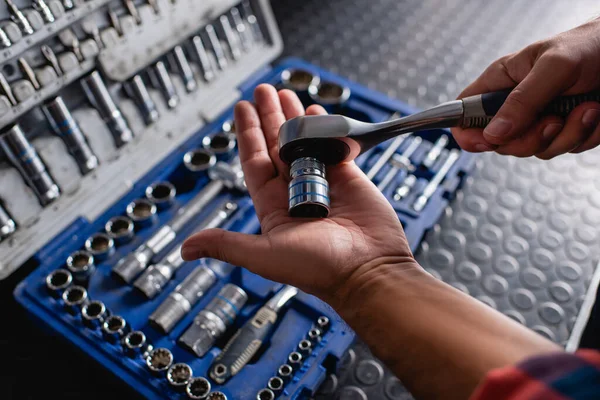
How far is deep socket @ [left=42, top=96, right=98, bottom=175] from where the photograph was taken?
3.03 feet

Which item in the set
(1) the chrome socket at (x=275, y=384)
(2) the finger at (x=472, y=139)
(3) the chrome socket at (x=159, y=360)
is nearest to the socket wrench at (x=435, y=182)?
(2) the finger at (x=472, y=139)

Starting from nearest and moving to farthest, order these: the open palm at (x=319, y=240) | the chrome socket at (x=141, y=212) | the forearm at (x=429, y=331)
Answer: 1. the forearm at (x=429, y=331)
2. the open palm at (x=319, y=240)
3. the chrome socket at (x=141, y=212)

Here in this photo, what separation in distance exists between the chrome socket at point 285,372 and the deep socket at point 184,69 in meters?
0.65

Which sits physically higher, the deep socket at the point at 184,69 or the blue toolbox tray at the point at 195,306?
the deep socket at the point at 184,69

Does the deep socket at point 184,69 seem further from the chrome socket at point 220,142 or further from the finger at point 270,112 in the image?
the finger at point 270,112

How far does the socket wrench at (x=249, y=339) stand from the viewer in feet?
2.74

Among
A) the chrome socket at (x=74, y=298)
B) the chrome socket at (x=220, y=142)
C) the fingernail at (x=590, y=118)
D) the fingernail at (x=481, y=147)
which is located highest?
the fingernail at (x=590, y=118)

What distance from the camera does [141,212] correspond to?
1.05 m

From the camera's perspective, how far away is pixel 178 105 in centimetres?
116

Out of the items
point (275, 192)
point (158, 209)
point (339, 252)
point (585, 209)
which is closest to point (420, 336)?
point (339, 252)

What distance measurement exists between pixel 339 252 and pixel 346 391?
0.35 meters

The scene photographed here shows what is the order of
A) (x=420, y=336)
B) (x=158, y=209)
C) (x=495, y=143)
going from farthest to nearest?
(x=158, y=209) < (x=495, y=143) < (x=420, y=336)

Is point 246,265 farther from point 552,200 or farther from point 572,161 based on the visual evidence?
point 572,161

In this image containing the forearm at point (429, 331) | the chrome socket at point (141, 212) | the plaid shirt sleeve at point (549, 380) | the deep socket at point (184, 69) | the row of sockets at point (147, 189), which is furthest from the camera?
the deep socket at point (184, 69)
